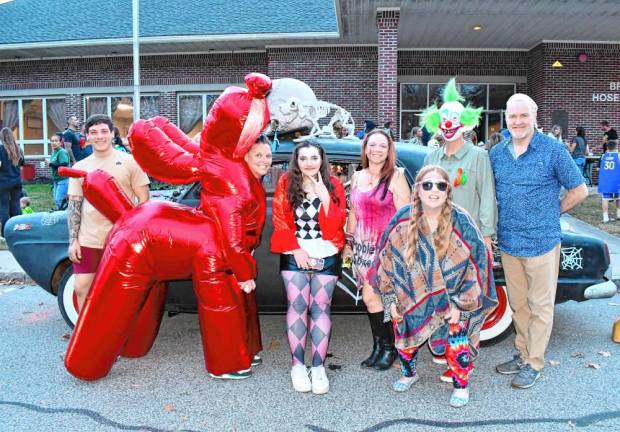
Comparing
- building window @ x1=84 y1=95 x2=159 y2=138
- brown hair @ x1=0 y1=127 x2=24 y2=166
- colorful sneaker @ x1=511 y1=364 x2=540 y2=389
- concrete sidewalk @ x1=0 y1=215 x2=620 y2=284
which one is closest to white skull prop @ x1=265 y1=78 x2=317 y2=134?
colorful sneaker @ x1=511 y1=364 x2=540 y2=389

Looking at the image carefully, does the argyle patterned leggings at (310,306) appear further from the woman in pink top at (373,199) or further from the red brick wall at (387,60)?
the red brick wall at (387,60)

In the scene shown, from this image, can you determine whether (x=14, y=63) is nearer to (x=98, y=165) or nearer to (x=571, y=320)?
(x=98, y=165)

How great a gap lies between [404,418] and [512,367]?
1.09 metres

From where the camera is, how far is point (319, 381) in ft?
13.0

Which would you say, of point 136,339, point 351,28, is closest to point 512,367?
point 136,339

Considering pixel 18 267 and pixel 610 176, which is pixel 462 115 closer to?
pixel 18 267

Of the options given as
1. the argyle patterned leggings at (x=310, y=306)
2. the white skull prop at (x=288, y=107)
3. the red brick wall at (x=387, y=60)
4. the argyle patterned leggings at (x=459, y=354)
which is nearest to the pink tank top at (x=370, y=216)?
the argyle patterned leggings at (x=310, y=306)

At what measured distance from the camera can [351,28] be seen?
1481cm

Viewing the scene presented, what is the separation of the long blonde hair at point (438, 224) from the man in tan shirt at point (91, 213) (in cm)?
212

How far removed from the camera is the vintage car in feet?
15.1

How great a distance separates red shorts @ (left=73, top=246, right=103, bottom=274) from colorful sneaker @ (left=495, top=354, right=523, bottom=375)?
301 centimetres

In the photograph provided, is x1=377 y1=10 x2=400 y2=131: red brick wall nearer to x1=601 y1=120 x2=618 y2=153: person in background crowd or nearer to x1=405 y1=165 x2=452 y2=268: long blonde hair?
x1=601 y1=120 x2=618 y2=153: person in background crowd

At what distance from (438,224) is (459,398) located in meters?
1.11

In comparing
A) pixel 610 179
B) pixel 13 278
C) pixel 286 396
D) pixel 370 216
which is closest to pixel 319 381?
pixel 286 396
